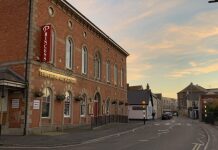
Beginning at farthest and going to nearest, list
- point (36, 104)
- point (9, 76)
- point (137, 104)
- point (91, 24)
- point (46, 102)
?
point (137, 104), point (91, 24), point (46, 102), point (36, 104), point (9, 76)

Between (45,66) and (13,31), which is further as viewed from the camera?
(45,66)

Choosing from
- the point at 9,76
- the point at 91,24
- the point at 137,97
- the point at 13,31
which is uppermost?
the point at 91,24

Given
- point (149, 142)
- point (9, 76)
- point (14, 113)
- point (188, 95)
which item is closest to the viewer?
point (149, 142)

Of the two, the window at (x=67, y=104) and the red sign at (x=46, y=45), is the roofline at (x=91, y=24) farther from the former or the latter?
the window at (x=67, y=104)

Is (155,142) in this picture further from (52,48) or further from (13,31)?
(13,31)

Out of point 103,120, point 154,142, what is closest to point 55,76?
point 103,120

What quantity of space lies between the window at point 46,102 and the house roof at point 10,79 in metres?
2.83

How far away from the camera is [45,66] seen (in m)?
26.6

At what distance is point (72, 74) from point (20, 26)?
7.74 meters

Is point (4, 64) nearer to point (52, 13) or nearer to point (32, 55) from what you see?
point (32, 55)

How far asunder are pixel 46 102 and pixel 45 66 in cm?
284

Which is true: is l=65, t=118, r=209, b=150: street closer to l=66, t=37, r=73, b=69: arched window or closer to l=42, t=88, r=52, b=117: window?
l=42, t=88, r=52, b=117: window

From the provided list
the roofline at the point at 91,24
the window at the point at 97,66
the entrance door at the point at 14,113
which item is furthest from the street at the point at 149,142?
the window at the point at 97,66

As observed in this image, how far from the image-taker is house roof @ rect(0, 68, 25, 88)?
22.0 metres
